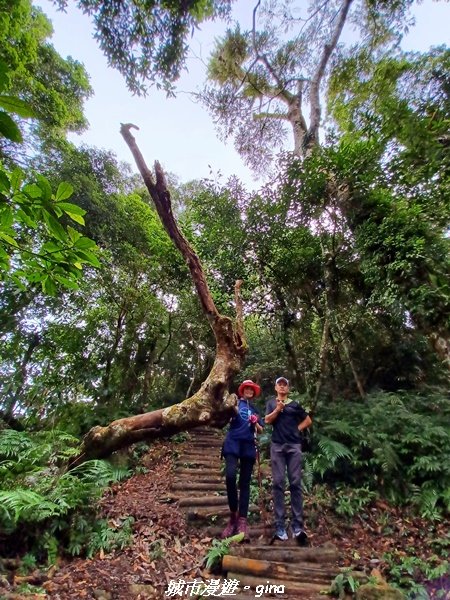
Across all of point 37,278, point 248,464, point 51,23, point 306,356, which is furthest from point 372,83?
point 37,278

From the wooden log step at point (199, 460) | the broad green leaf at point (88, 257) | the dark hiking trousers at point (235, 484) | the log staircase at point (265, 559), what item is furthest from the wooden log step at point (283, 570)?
the wooden log step at point (199, 460)

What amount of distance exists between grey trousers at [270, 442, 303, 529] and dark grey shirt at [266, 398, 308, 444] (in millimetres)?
74

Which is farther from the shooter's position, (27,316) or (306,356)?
(306,356)

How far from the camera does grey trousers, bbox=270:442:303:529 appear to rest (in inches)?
154

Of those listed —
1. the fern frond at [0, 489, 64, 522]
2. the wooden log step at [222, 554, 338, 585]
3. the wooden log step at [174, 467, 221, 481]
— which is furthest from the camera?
the wooden log step at [174, 467, 221, 481]

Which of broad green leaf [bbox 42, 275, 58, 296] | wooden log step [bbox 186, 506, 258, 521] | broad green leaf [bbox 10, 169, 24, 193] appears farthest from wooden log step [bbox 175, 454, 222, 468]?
broad green leaf [bbox 10, 169, 24, 193]

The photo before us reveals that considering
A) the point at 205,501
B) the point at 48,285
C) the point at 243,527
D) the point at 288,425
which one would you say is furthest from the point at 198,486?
the point at 48,285

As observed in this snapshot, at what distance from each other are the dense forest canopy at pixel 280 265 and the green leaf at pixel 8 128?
4354 mm

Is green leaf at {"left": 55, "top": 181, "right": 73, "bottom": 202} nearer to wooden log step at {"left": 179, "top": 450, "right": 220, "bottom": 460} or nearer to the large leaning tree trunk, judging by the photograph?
the large leaning tree trunk

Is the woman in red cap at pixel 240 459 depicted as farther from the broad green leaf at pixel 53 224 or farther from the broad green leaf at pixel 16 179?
the broad green leaf at pixel 16 179

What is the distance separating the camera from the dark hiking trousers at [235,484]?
4.12 meters

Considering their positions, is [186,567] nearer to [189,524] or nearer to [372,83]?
[189,524]

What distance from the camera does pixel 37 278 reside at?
1.48 meters

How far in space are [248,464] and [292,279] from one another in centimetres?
600
